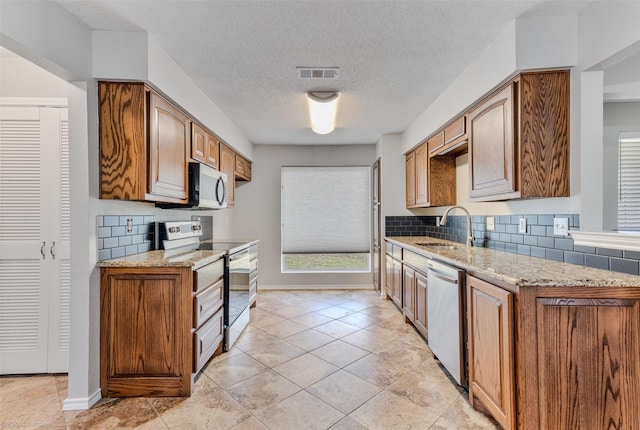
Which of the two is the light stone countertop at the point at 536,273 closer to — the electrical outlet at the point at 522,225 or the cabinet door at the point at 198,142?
the electrical outlet at the point at 522,225

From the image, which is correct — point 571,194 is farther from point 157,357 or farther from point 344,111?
point 157,357

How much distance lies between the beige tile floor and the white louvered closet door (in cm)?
31

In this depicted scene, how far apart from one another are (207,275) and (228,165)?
74.4 inches

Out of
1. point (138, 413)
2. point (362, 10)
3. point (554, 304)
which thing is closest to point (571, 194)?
point (554, 304)

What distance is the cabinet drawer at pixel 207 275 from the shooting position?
2.08m

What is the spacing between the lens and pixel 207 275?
2281 millimetres

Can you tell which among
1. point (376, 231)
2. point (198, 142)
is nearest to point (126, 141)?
point (198, 142)

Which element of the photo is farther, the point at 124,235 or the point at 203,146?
the point at 203,146

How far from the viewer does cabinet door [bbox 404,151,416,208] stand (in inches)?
153

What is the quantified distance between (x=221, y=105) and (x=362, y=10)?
1920 mm

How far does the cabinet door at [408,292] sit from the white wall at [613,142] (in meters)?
1.46

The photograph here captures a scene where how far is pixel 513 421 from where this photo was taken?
1450mm

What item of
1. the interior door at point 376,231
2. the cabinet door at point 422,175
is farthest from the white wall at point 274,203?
the cabinet door at point 422,175

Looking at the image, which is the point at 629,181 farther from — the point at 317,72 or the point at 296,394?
the point at 296,394
